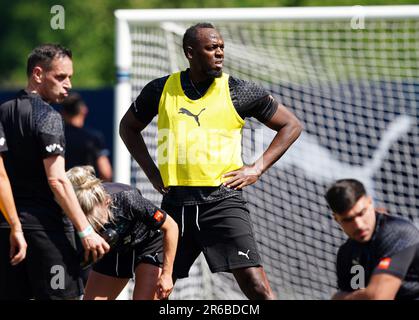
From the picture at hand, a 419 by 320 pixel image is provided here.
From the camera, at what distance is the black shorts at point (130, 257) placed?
664cm

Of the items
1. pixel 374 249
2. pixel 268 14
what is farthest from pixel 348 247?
pixel 268 14

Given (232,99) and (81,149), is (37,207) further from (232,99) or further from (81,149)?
(81,149)

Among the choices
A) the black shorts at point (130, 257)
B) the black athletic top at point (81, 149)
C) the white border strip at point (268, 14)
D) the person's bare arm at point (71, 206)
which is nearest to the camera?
the person's bare arm at point (71, 206)

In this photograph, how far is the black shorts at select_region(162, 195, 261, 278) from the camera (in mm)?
6414

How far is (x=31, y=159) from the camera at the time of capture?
634 cm

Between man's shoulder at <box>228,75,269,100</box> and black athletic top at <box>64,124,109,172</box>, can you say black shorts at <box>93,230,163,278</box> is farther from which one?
black athletic top at <box>64,124,109,172</box>

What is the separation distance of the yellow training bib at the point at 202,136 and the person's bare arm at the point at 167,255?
1.23 feet

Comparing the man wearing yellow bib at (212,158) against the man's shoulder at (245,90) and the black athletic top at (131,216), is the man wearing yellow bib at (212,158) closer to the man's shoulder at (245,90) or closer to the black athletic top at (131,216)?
the man's shoulder at (245,90)

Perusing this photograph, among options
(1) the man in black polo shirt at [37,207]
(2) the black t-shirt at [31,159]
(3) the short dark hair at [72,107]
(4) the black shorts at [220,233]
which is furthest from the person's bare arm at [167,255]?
(3) the short dark hair at [72,107]

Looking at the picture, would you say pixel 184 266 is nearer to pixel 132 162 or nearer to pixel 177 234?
pixel 177 234

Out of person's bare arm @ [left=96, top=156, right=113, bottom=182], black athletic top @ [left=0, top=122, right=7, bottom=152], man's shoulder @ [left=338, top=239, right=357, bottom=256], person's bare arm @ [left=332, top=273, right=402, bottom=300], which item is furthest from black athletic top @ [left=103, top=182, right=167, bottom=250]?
person's bare arm @ [left=96, top=156, right=113, bottom=182]

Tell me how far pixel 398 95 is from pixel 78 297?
494 cm

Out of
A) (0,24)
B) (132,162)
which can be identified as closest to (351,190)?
(132,162)
